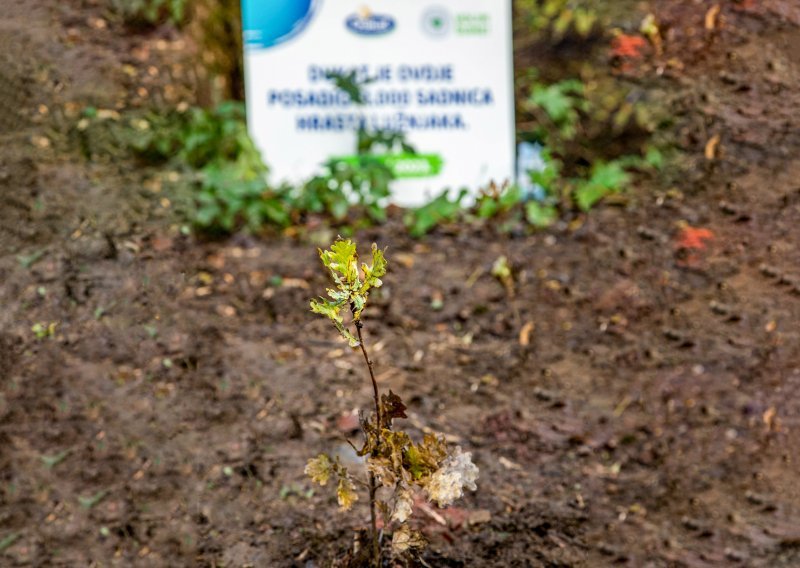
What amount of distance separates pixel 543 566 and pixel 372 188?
1.93m

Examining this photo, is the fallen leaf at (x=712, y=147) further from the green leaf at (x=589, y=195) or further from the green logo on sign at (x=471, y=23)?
the green logo on sign at (x=471, y=23)

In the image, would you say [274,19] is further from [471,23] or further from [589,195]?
[589,195]

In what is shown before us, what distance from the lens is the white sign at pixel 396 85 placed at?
3.86 meters

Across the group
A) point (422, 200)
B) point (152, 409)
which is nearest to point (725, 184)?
point (422, 200)

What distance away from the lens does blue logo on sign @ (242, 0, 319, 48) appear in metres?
3.84

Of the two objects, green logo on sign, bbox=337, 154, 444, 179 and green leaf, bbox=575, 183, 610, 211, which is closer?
green leaf, bbox=575, 183, 610, 211

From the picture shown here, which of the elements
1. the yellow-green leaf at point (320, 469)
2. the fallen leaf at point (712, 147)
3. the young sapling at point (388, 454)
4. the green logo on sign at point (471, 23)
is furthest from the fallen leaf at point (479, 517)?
the green logo on sign at point (471, 23)

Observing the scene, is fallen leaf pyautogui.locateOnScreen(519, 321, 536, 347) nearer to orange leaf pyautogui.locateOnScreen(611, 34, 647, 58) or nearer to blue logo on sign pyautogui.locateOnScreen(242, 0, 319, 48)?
orange leaf pyautogui.locateOnScreen(611, 34, 647, 58)

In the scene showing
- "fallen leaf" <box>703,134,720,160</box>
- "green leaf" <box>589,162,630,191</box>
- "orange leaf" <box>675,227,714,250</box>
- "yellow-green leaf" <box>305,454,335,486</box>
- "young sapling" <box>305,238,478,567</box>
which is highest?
"young sapling" <box>305,238,478,567</box>

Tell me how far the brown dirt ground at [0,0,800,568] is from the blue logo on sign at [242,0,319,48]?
1.27 ft

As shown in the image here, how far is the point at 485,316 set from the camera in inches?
133

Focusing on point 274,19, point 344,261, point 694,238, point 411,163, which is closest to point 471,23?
point 411,163

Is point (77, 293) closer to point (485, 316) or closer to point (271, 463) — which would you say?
point (271, 463)

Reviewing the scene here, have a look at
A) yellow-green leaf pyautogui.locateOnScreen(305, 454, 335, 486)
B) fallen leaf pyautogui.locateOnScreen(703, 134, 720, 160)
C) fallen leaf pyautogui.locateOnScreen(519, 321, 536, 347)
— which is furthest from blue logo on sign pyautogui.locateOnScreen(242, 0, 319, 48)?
yellow-green leaf pyautogui.locateOnScreen(305, 454, 335, 486)
